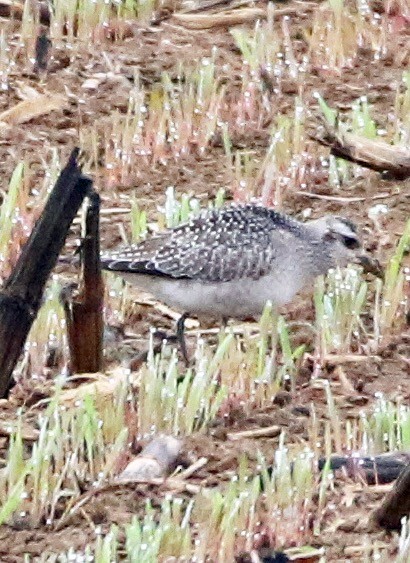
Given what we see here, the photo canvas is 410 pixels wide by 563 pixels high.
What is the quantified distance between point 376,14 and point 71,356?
14.8ft

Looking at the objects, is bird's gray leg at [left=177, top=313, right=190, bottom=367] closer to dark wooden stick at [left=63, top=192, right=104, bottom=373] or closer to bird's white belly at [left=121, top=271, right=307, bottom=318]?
bird's white belly at [left=121, top=271, right=307, bottom=318]

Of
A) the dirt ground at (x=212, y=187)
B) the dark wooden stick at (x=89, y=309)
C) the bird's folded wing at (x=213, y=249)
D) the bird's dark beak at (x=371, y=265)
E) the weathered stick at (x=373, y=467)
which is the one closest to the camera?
the dirt ground at (x=212, y=187)

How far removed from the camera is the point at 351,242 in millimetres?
7664

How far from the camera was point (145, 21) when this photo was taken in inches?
409

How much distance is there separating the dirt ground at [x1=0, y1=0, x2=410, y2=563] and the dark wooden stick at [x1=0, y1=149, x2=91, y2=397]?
17.5 inches

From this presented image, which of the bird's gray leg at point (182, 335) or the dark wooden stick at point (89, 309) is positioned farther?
the bird's gray leg at point (182, 335)

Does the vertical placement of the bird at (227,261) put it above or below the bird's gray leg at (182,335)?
above

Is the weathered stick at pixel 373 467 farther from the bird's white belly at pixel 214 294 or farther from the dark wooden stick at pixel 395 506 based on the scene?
the bird's white belly at pixel 214 294

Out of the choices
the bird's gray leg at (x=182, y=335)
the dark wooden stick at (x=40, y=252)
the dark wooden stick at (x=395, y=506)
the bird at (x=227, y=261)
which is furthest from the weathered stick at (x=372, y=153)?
the dark wooden stick at (x=395, y=506)

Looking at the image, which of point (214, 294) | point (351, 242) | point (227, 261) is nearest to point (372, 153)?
point (351, 242)

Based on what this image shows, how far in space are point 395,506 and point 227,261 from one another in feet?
7.20

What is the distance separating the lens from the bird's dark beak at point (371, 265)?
7.56 m

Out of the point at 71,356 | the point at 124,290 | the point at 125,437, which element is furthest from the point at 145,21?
the point at 125,437

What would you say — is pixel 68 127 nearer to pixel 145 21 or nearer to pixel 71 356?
pixel 145 21
